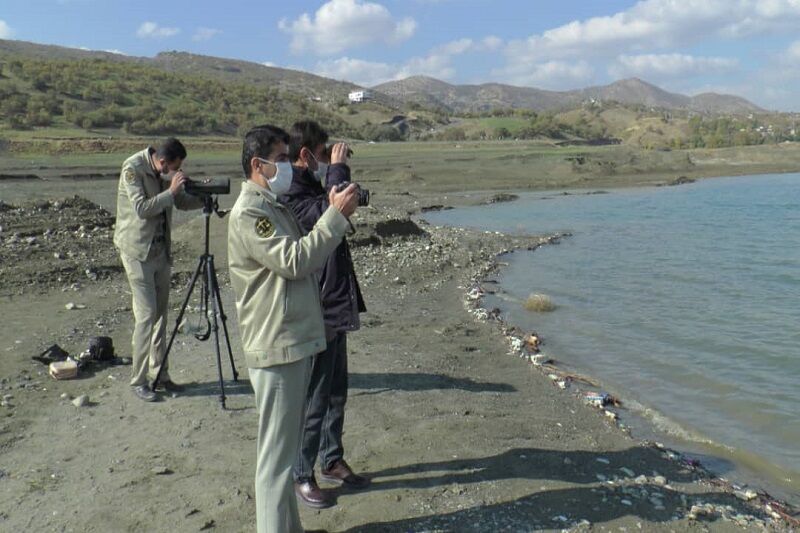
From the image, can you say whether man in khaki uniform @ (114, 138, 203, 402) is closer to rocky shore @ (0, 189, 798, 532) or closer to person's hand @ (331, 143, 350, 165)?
rocky shore @ (0, 189, 798, 532)

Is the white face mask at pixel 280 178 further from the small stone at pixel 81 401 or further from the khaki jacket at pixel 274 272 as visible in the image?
the small stone at pixel 81 401

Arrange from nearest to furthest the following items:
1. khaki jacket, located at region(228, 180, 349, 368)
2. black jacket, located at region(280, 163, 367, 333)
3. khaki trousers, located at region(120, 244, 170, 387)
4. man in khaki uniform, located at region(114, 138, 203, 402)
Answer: khaki jacket, located at region(228, 180, 349, 368) < black jacket, located at region(280, 163, 367, 333) < man in khaki uniform, located at region(114, 138, 203, 402) < khaki trousers, located at region(120, 244, 170, 387)

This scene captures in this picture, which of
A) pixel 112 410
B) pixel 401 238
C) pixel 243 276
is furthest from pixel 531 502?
pixel 401 238

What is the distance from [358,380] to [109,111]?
55.9 m

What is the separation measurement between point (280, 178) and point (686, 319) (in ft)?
31.4

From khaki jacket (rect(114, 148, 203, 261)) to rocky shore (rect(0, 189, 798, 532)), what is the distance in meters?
1.44

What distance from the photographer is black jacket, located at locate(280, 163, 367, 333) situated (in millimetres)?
4137

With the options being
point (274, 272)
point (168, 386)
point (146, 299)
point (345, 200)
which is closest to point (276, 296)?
point (274, 272)

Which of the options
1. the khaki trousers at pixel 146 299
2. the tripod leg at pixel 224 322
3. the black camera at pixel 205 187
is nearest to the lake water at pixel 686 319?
the tripod leg at pixel 224 322

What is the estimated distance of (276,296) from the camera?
10.8 feet

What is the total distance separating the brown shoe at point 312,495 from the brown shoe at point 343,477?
253 mm

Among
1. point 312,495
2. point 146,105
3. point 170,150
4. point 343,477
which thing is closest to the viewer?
point 312,495

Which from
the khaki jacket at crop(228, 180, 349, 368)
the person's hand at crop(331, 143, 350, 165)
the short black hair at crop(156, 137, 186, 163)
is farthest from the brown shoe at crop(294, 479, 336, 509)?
the short black hair at crop(156, 137, 186, 163)

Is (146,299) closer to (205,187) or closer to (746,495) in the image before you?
(205,187)
